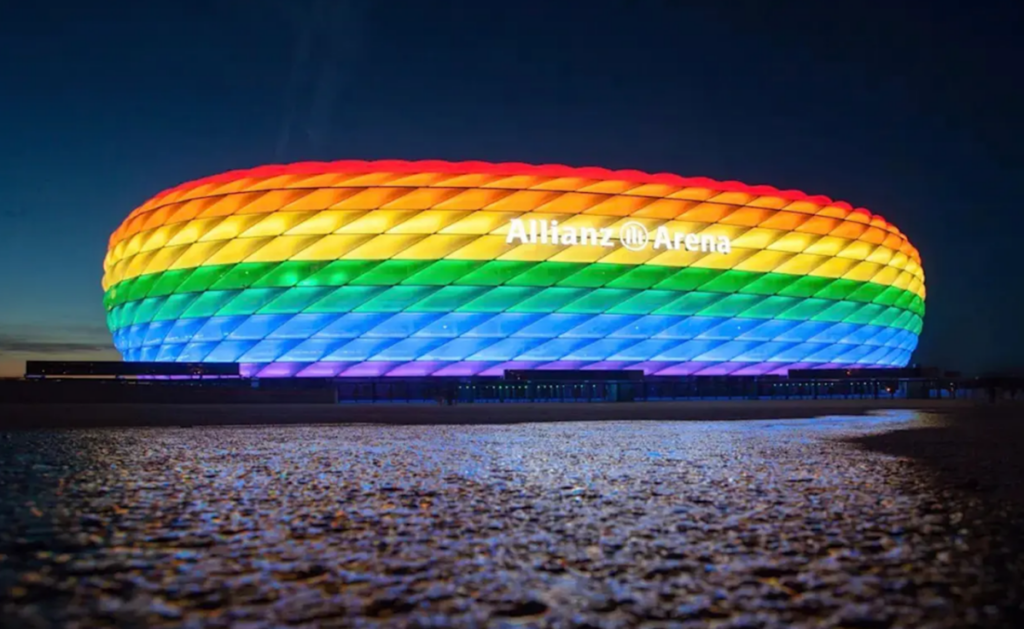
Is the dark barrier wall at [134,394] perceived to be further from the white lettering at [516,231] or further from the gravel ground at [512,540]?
the gravel ground at [512,540]

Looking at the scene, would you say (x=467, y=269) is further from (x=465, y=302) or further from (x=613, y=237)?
(x=613, y=237)

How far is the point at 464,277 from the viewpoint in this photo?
33.4 meters

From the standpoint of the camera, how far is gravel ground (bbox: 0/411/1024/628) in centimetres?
233

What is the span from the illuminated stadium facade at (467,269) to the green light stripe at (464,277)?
0.07 metres

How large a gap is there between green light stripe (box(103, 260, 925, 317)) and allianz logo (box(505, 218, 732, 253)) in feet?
2.85

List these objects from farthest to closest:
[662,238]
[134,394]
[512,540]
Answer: [662,238], [134,394], [512,540]

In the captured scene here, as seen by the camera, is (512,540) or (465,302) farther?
(465,302)

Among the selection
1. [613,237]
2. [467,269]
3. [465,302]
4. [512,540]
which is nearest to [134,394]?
[465,302]

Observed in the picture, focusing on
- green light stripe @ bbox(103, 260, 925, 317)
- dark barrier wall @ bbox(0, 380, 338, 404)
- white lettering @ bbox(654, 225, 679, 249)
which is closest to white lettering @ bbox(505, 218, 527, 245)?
green light stripe @ bbox(103, 260, 925, 317)

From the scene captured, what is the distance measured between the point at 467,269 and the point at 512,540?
30185 millimetres

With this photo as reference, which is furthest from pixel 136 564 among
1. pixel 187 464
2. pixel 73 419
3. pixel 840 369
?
pixel 840 369

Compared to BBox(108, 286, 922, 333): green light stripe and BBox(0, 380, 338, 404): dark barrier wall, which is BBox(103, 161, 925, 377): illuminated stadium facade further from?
BBox(0, 380, 338, 404): dark barrier wall

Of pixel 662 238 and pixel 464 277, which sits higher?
pixel 662 238

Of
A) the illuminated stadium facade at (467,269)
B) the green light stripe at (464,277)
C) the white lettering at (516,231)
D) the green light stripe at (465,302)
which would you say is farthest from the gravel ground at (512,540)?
the white lettering at (516,231)
